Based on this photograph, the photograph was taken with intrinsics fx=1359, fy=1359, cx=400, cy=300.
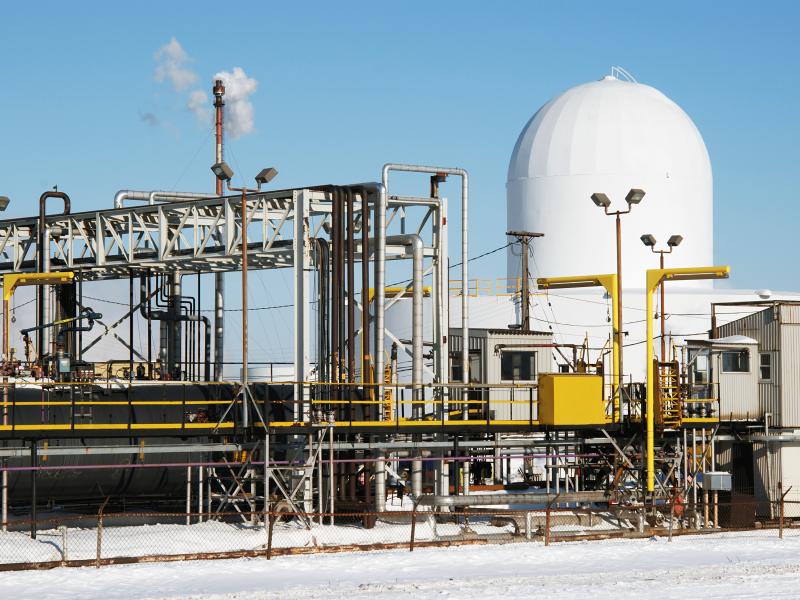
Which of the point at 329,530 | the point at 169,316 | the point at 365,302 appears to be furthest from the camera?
the point at 169,316

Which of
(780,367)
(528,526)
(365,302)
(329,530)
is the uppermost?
(365,302)

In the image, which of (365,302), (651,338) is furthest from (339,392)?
(651,338)

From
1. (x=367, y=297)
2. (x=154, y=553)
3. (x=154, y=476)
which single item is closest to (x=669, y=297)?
(x=367, y=297)

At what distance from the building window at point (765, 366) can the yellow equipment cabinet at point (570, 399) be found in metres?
5.63

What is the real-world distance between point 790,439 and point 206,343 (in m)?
20.4

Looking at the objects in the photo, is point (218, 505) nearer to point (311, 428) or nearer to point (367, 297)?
point (311, 428)

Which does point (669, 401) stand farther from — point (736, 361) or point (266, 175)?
point (266, 175)

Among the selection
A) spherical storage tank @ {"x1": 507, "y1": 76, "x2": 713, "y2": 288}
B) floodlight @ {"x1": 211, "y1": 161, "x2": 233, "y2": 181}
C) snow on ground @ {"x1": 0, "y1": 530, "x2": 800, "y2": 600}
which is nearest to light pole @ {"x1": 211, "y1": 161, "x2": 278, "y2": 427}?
floodlight @ {"x1": 211, "y1": 161, "x2": 233, "y2": 181}

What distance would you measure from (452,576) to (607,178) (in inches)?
2077

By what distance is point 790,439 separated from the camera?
3900 centimetres

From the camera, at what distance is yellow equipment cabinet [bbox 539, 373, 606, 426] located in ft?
121

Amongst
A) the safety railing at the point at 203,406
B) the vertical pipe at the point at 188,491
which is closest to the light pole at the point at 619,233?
the safety railing at the point at 203,406

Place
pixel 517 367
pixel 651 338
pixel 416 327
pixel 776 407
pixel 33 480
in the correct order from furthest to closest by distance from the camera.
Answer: pixel 517 367, pixel 776 407, pixel 416 327, pixel 651 338, pixel 33 480

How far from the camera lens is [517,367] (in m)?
40.8
